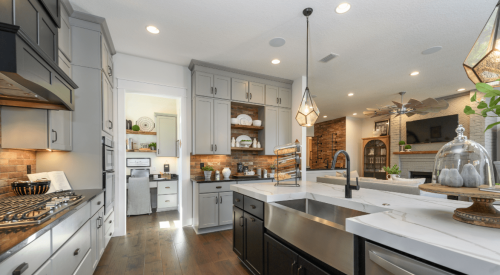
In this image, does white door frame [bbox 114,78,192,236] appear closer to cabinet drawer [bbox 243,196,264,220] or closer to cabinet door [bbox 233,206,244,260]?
cabinet door [bbox 233,206,244,260]

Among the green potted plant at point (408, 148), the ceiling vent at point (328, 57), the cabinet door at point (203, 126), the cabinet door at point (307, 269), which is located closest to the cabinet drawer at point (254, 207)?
the cabinet door at point (307, 269)

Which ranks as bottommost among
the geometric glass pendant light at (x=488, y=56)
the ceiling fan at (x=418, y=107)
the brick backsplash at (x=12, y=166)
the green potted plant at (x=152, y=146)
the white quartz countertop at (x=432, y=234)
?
the white quartz countertop at (x=432, y=234)

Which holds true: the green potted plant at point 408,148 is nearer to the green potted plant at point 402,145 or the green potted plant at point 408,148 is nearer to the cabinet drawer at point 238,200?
the green potted plant at point 402,145

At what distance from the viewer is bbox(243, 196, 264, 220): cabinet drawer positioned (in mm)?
1990

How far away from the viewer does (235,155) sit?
4.50 m

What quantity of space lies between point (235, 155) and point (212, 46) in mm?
2130

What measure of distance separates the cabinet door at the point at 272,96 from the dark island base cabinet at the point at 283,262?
A: 3087 mm

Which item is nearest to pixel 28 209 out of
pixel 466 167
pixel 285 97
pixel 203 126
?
pixel 466 167

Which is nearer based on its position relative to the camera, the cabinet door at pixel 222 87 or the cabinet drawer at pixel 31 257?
the cabinet drawer at pixel 31 257

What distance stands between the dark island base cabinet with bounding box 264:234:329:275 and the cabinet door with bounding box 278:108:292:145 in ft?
9.54

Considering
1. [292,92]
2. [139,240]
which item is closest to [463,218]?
[139,240]

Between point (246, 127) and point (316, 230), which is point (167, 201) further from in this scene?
point (316, 230)

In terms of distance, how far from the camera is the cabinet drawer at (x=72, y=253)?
1.42 m

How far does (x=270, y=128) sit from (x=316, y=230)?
3.28 metres
